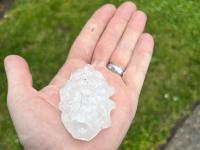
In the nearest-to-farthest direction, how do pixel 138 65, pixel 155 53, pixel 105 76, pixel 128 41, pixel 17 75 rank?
pixel 17 75
pixel 105 76
pixel 138 65
pixel 128 41
pixel 155 53

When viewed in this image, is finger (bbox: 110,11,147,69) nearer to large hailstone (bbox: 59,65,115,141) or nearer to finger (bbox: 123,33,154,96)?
finger (bbox: 123,33,154,96)

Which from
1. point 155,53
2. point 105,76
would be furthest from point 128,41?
point 155,53

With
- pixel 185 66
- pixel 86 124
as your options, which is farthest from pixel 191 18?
pixel 86 124

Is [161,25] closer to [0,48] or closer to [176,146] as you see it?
[176,146]

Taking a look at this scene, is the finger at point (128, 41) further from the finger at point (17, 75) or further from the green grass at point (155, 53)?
the green grass at point (155, 53)

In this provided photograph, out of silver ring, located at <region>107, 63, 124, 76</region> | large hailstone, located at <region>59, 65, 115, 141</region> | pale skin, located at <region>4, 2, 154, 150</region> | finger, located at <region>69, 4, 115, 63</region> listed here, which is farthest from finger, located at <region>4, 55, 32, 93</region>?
silver ring, located at <region>107, 63, 124, 76</region>

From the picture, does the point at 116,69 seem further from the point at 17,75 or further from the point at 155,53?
the point at 155,53
